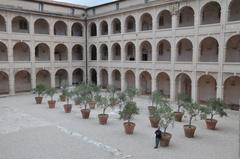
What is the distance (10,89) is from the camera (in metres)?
30.3

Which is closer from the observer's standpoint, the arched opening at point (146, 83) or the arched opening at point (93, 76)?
the arched opening at point (146, 83)

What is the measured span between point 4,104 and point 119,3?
773 inches

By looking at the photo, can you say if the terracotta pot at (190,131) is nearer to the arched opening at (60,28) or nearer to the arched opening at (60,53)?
the arched opening at (60,53)

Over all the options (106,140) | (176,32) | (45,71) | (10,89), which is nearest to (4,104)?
(10,89)

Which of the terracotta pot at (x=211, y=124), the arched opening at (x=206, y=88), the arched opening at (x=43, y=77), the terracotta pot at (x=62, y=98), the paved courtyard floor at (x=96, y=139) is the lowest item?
the paved courtyard floor at (x=96, y=139)

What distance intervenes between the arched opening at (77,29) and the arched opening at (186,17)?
16703mm

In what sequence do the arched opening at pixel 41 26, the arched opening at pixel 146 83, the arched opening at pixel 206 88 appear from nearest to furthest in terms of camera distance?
the arched opening at pixel 206 88 → the arched opening at pixel 146 83 → the arched opening at pixel 41 26

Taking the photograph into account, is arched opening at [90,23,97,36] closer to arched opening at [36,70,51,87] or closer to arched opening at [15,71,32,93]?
A: arched opening at [36,70,51,87]

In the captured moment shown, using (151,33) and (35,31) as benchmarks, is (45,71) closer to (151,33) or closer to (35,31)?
(35,31)

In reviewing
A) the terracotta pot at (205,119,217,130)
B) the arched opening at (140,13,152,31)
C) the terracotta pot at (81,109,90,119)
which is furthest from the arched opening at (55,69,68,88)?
the terracotta pot at (205,119,217,130)

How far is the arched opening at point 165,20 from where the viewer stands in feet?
92.7

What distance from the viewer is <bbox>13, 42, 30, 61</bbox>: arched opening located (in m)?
32.1

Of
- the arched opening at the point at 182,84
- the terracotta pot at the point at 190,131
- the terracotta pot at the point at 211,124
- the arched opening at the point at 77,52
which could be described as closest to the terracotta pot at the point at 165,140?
the terracotta pot at the point at 190,131

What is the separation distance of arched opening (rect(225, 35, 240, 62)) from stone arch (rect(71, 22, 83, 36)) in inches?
886
